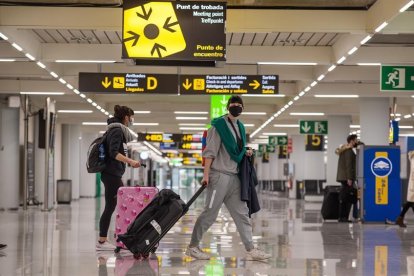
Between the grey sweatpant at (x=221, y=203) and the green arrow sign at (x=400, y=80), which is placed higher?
the green arrow sign at (x=400, y=80)

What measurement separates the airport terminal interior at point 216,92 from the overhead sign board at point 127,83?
3cm

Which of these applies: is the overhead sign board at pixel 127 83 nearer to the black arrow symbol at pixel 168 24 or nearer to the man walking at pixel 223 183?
the black arrow symbol at pixel 168 24

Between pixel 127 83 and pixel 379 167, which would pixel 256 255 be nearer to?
pixel 379 167

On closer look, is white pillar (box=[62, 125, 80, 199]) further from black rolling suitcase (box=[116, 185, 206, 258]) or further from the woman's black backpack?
black rolling suitcase (box=[116, 185, 206, 258])

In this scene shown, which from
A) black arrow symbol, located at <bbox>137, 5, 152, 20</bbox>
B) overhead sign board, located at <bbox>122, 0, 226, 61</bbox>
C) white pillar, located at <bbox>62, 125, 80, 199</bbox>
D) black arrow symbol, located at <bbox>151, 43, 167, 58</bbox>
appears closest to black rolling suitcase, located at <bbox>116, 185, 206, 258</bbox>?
overhead sign board, located at <bbox>122, 0, 226, 61</bbox>

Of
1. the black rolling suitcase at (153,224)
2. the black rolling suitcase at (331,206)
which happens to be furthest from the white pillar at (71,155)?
the black rolling suitcase at (153,224)

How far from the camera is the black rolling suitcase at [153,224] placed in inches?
313

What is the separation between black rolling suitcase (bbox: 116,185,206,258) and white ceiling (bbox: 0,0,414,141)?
16.1 feet

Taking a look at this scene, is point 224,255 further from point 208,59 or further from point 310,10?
point 310,10

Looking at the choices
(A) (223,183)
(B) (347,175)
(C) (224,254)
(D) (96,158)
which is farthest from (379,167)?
(A) (223,183)

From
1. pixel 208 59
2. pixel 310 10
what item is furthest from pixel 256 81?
pixel 208 59

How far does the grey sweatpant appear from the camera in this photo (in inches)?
321

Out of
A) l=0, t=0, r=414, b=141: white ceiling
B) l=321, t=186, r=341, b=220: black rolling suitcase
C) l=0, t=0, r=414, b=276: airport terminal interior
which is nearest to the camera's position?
l=0, t=0, r=414, b=276: airport terminal interior

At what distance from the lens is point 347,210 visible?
16.8 m
